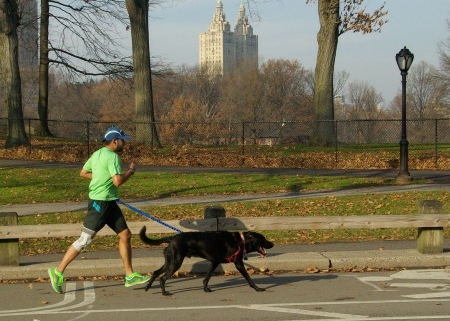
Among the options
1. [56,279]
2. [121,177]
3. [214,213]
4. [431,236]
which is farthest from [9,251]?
[431,236]

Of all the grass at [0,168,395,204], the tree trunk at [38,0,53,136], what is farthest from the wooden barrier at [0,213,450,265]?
the tree trunk at [38,0,53,136]

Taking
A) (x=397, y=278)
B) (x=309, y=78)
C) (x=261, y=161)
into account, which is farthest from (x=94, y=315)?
(x=309, y=78)

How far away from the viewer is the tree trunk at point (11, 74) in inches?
1131

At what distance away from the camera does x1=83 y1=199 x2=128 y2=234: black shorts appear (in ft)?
28.0

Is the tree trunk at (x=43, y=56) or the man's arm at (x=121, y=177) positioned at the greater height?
the tree trunk at (x=43, y=56)

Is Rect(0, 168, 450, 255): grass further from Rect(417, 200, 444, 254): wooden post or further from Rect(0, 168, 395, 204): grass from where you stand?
Rect(417, 200, 444, 254): wooden post

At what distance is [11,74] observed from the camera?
29531 mm

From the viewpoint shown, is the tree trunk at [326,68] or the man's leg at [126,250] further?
the tree trunk at [326,68]

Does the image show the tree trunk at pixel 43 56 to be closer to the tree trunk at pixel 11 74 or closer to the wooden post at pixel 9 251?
the tree trunk at pixel 11 74

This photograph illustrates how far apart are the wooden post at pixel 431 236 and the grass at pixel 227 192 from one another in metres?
2.50

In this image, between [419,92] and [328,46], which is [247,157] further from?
[419,92]

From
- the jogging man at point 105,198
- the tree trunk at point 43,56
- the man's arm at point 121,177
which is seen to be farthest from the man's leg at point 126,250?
the tree trunk at point 43,56

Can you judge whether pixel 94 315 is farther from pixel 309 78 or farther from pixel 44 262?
pixel 309 78

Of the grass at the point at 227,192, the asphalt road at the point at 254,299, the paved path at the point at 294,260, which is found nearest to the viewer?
the asphalt road at the point at 254,299
